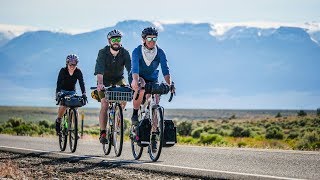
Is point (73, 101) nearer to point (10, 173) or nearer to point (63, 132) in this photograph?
point (63, 132)

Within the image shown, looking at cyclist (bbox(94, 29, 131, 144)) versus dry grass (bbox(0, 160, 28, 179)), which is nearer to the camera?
dry grass (bbox(0, 160, 28, 179))

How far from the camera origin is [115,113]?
1183 centimetres

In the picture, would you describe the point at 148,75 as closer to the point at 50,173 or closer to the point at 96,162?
the point at 96,162

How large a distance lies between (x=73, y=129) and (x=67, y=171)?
3.95 meters

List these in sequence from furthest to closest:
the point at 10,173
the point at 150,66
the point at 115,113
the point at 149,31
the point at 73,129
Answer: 1. the point at 73,129
2. the point at 115,113
3. the point at 150,66
4. the point at 149,31
5. the point at 10,173

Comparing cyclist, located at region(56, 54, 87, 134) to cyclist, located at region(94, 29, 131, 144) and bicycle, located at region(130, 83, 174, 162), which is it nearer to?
cyclist, located at region(94, 29, 131, 144)

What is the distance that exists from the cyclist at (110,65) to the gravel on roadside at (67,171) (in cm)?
146

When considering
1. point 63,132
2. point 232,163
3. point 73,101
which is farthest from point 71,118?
point 232,163

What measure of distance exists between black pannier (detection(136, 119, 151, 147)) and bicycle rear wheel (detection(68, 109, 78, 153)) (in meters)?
2.85

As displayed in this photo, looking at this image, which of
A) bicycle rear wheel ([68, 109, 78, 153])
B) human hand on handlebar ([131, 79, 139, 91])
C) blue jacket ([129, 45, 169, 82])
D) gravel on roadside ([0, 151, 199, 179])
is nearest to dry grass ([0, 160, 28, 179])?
gravel on roadside ([0, 151, 199, 179])

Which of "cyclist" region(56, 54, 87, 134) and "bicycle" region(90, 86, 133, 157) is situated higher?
"cyclist" region(56, 54, 87, 134)

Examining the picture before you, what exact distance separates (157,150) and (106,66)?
226cm

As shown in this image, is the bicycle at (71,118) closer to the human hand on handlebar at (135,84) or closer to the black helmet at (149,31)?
the human hand on handlebar at (135,84)

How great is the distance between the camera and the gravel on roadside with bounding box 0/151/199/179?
8711 millimetres
